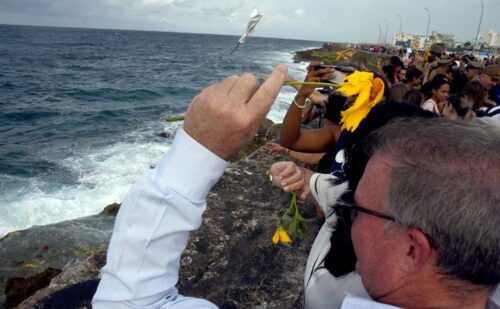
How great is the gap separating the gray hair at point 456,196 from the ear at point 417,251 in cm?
2

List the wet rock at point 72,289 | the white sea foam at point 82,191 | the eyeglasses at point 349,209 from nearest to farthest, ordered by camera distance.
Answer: the eyeglasses at point 349,209 < the wet rock at point 72,289 < the white sea foam at point 82,191

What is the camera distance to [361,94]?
1786 millimetres

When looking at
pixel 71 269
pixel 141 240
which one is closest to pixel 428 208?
pixel 141 240

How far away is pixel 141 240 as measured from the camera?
0.93 m

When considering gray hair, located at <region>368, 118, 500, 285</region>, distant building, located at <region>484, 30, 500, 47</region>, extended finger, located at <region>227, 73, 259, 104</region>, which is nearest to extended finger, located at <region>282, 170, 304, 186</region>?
gray hair, located at <region>368, 118, 500, 285</region>

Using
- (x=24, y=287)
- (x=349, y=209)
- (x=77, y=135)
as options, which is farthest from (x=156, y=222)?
(x=77, y=135)

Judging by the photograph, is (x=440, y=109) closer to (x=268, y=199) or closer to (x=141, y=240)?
(x=268, y=199)

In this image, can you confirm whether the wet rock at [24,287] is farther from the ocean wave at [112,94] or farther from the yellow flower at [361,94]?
the ocean wave at [112,94]

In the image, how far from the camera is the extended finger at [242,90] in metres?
0.89

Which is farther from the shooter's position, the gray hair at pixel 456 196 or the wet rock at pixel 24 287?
the wet rock at pixel 24 287

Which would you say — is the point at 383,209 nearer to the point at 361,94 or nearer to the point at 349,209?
the point at 349,209

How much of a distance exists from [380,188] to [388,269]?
221 millimetres

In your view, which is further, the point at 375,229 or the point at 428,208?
the point at 375,229

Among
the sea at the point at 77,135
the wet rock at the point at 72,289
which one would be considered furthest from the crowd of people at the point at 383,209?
the sea at the point at 77,135
